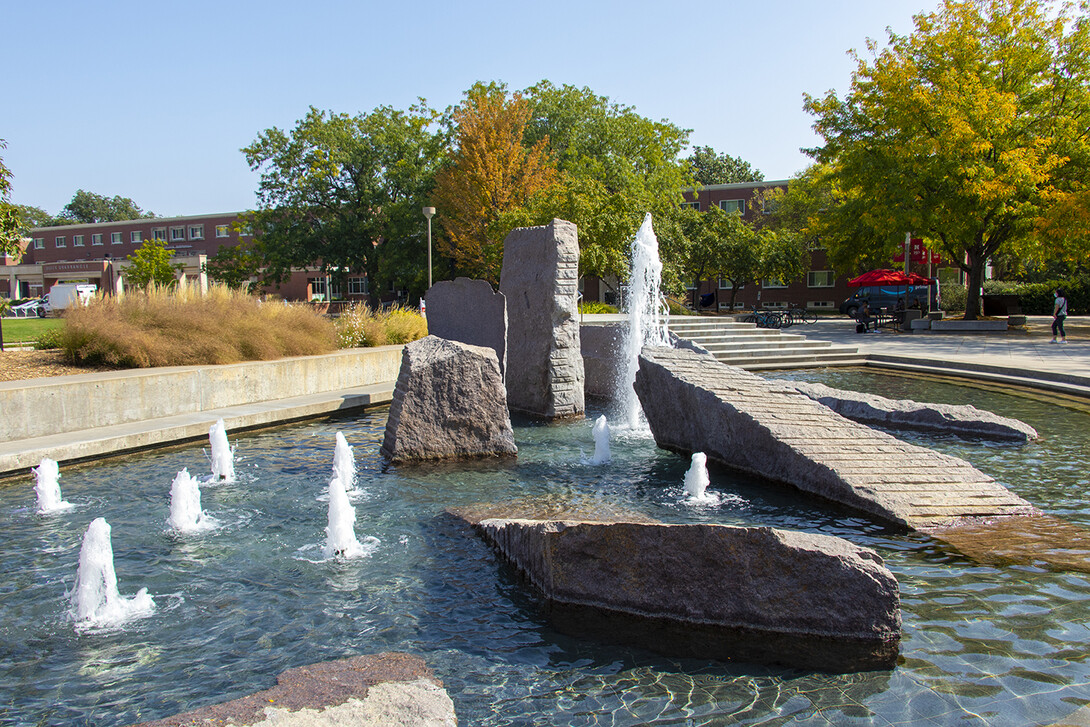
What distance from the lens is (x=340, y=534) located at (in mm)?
5309

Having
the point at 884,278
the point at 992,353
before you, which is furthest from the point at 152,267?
the point at 992,353

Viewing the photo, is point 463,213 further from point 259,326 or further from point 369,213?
point 259,326

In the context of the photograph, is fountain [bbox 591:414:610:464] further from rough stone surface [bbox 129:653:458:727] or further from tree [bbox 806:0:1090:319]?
tree [bbox 806:0:1090:319]

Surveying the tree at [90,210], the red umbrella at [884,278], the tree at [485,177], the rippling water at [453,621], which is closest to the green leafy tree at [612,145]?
the tree at [485,177]

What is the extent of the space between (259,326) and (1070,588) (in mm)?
11601

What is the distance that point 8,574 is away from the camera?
495 cm

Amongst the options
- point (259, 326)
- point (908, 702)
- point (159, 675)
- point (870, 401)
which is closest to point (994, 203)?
point (870, 401)

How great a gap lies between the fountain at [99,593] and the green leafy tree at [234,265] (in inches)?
1524

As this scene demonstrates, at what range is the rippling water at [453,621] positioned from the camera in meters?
3.35

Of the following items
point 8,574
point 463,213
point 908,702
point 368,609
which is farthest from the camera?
point 463,213

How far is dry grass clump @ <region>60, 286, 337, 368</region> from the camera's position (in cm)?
1110

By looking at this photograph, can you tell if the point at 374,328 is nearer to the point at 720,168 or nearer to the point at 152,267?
the point at 152,267

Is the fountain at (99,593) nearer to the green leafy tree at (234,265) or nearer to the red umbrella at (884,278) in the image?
the red umbrella at (884,278)

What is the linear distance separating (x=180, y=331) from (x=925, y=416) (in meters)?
10.8
